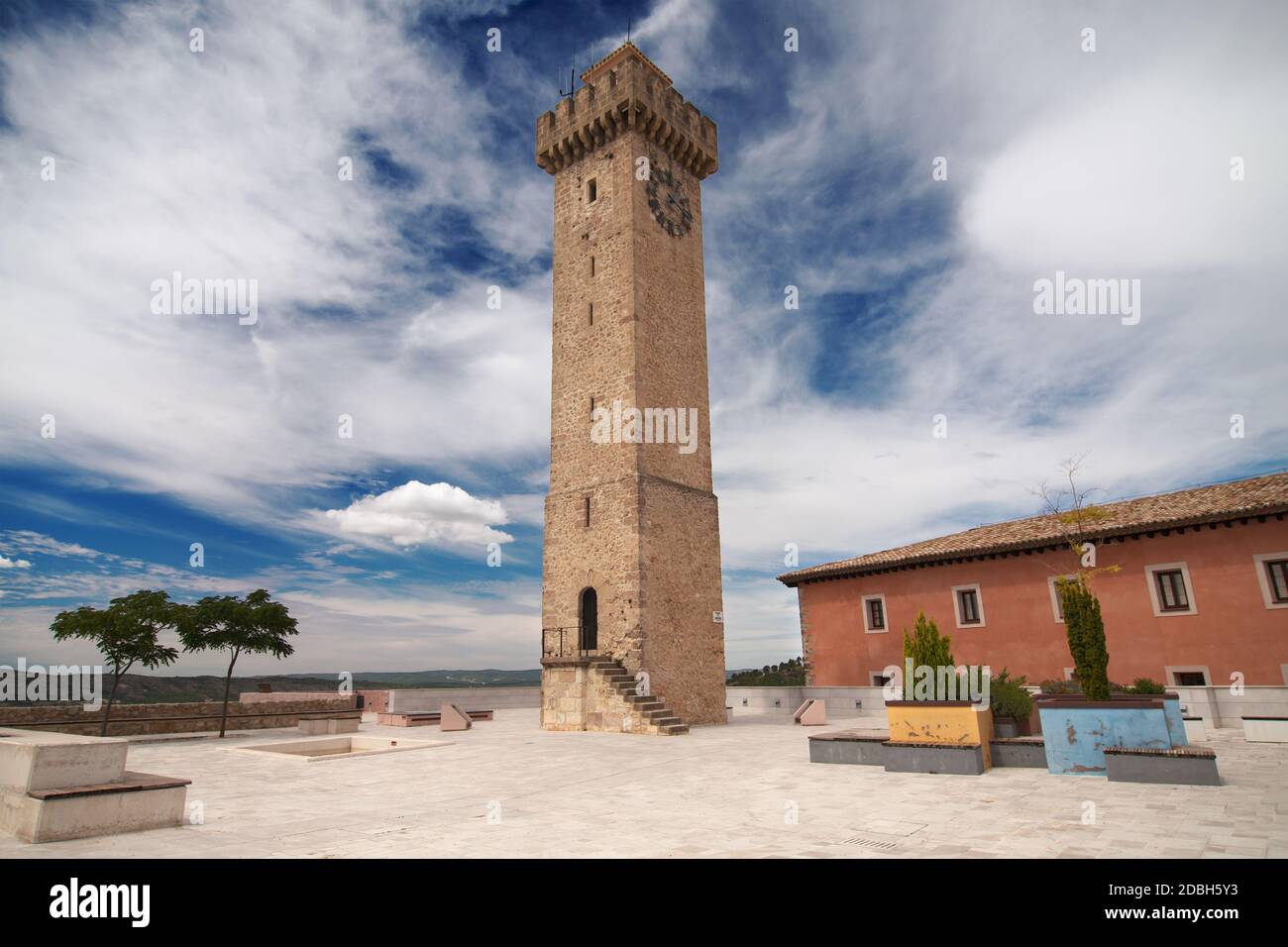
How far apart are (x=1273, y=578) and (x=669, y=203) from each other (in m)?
18.8

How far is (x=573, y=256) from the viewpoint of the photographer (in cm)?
2108

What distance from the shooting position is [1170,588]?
17875 mm

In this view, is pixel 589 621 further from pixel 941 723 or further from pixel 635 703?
pixel 941 723

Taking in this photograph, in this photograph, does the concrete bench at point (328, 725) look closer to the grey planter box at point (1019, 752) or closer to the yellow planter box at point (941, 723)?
the yellow planter box at point (941, 723)

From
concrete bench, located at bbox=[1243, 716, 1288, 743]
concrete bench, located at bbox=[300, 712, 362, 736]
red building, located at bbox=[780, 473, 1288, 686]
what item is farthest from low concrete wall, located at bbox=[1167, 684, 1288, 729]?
concrete bench, located at bbox=[300, 712, 362, 736]

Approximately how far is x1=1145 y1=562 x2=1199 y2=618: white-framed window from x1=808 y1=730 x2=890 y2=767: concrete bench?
12134mm

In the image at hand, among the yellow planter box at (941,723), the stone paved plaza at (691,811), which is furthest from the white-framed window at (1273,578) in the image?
the yellow planter box at (941,723)

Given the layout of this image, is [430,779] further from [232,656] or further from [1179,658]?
[1179,658]

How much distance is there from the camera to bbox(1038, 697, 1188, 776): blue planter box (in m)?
8.16

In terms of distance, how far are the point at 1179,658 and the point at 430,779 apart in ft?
60.7

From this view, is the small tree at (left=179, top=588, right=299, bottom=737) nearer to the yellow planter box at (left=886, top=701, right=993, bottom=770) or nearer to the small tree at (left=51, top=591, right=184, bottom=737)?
the small tree at (left=51, top=591, right=184, bottom=737)

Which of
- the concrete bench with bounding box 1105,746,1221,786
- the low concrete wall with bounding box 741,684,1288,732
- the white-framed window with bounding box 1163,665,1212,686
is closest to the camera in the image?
the concrete bench with bounding box 1105,746,1221,786
